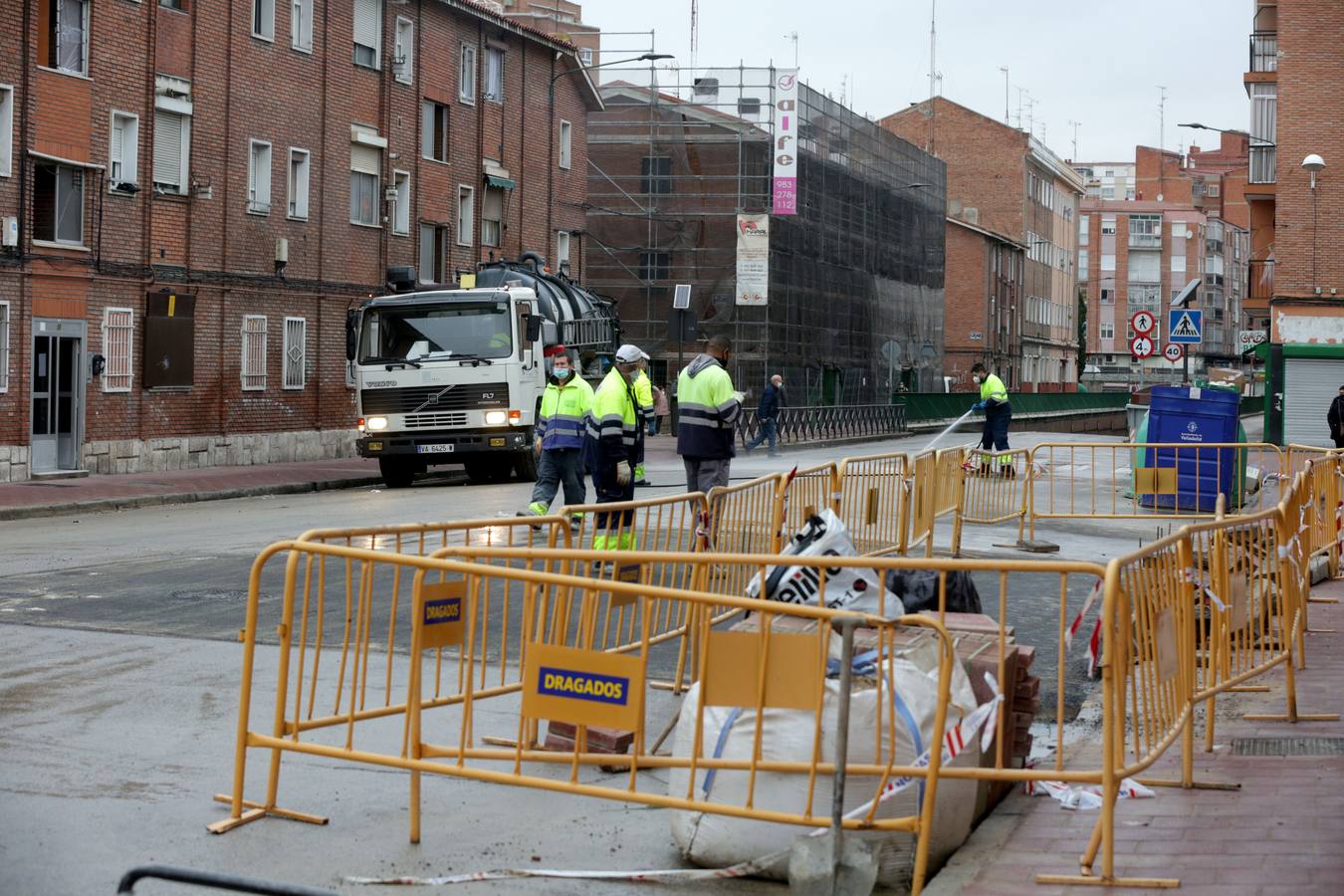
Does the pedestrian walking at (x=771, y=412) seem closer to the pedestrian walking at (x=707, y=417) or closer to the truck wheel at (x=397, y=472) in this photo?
the truck wheel at (x=397, y=472)

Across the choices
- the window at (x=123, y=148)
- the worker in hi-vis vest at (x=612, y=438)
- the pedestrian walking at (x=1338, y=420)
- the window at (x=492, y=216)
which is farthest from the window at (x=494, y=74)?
the worker in hi-vis vest at (x=612, y=438)

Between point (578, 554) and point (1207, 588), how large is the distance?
2777 mm

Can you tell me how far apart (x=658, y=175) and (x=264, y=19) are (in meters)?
22.9

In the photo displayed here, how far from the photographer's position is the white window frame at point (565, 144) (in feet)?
144

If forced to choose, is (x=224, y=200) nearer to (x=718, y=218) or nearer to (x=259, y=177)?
(x=259, y=177)

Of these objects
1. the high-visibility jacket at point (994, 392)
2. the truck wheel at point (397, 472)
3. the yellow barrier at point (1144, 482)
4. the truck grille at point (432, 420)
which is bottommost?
the truck wheel at point (397, 472)

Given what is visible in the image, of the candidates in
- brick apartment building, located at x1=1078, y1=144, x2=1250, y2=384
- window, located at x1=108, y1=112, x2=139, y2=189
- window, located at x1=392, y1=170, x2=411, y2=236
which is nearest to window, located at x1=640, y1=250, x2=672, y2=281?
window, located at x1=392, y1=170, x2=411, y2=236

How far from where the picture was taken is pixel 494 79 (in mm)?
40500

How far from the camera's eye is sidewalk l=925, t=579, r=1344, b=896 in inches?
210

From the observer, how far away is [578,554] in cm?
579

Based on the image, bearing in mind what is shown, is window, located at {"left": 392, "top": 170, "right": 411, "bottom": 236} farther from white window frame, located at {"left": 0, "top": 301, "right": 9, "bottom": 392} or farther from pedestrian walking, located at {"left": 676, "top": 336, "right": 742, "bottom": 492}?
pedestrian walking, located at {"left": 676, "top": 336, "right": 742, "bottom": 492}

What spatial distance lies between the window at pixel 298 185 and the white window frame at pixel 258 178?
0.94 metres

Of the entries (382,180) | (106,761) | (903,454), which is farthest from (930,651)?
(382,180)

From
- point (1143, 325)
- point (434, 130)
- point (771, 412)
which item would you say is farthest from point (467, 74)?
point (1143, 325)
